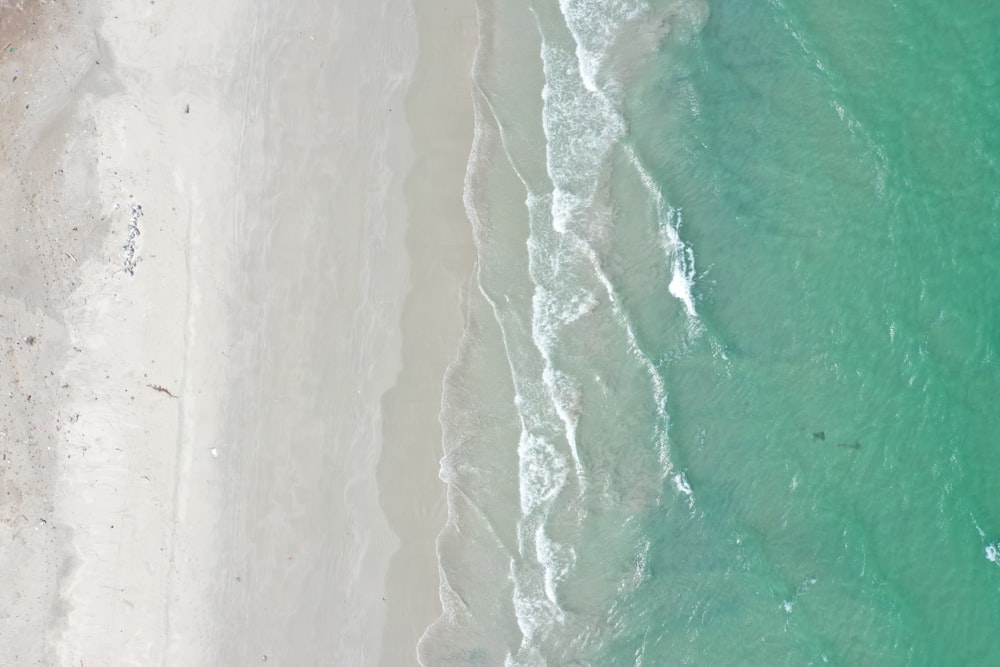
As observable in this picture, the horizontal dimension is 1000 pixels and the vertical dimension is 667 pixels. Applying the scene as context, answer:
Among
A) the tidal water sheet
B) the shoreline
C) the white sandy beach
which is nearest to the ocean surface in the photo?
the tidal water sheet

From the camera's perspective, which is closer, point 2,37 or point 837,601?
point 837,601

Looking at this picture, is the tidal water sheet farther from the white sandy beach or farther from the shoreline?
the white sandy beach

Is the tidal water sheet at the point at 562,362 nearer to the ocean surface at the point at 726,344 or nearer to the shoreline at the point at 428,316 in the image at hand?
the ocean surface at the point at 726,344

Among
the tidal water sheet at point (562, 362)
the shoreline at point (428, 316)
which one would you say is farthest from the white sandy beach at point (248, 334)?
the tidal water sheet at point (562, 362)

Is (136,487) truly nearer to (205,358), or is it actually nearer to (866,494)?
(205,358)

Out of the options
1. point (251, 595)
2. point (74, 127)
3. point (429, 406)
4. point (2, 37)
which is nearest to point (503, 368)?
point (429, 406)

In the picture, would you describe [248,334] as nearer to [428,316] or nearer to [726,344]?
[428,316]

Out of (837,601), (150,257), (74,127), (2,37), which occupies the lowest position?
(837,601)

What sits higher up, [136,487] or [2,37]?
[2,37]
